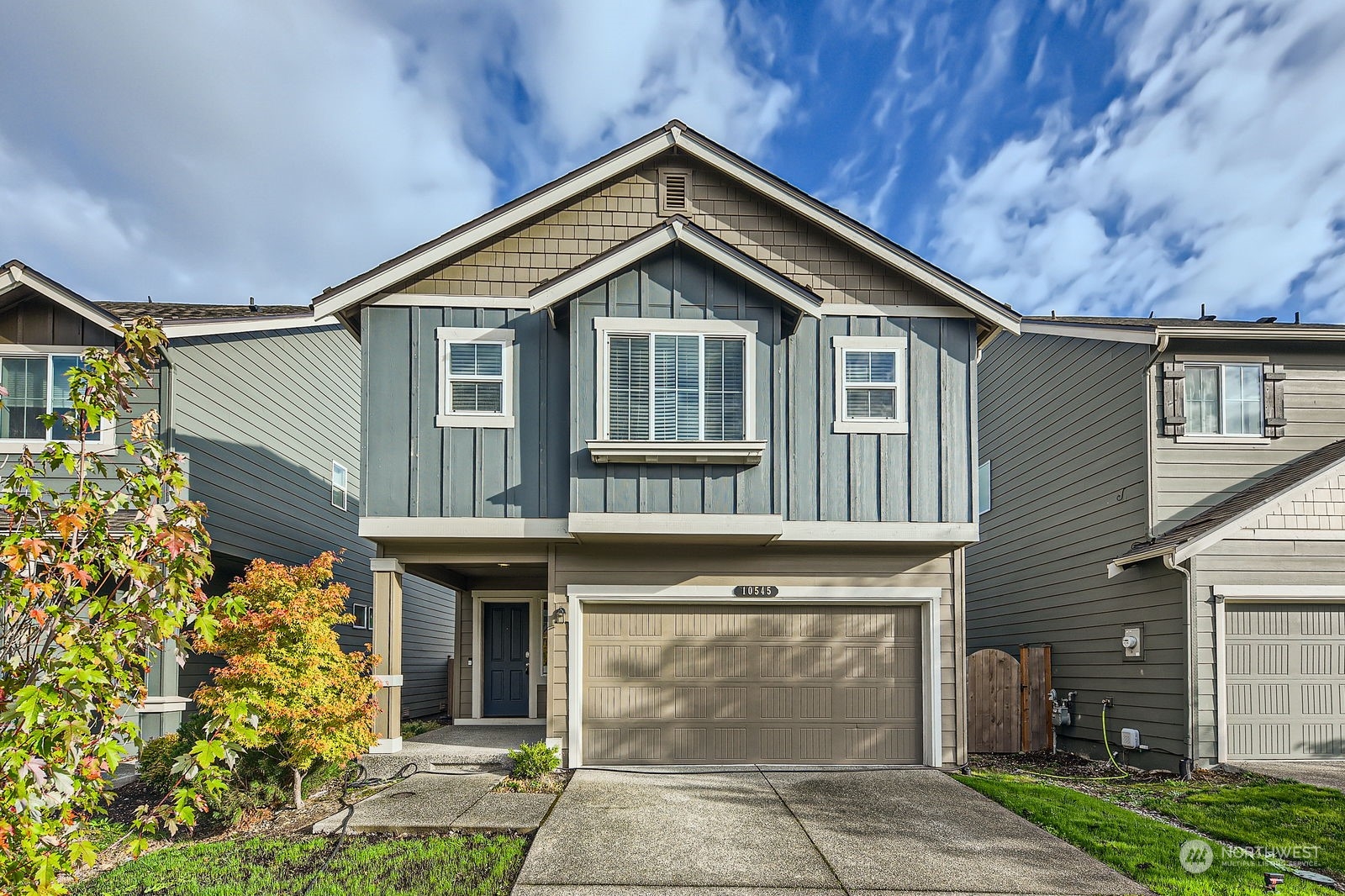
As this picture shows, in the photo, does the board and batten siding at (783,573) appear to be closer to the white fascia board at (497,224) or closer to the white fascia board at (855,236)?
the white fascia board at (855,236)

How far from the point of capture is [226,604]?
3.54 meters

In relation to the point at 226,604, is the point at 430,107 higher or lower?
higher

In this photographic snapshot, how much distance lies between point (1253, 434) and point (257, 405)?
1418 cm

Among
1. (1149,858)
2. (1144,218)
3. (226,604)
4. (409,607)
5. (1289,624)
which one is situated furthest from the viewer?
(1144,218)

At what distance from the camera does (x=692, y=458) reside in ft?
31.2

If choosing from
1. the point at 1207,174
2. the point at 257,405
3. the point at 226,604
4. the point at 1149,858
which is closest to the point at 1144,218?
the point at 1207,174

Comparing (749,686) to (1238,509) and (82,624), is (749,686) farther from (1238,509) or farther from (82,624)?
(82,624)

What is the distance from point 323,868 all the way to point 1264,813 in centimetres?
842

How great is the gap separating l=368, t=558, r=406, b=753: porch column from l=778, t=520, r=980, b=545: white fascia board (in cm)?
474

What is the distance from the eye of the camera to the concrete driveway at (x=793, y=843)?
20.0ft

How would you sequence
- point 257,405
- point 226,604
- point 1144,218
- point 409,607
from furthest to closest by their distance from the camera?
point 1144,218 → point 409,607 → point 257,405 → point 226,604

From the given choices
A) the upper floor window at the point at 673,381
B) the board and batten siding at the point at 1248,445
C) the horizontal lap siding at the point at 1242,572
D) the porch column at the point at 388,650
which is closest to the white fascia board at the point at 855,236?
the upper floor window at the point at 673,381

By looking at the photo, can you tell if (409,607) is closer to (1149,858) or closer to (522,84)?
(522,84)

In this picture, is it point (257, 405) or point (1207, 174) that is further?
point (1207, 174)
